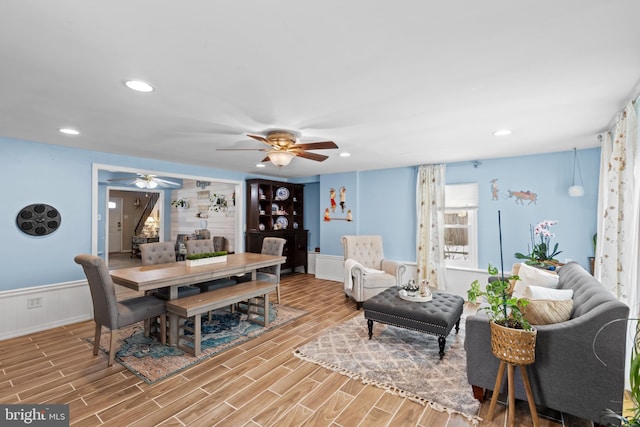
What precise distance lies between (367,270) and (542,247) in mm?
2466

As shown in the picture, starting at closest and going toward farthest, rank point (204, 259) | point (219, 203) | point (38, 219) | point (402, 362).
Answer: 1. point (402, 362)
2. point (38, 219)
3. point (204, 259)
4. point (219, 203)

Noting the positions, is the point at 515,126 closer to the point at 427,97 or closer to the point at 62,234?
the point at 427,97

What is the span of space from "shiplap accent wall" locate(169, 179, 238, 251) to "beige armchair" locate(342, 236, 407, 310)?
10.2 feet

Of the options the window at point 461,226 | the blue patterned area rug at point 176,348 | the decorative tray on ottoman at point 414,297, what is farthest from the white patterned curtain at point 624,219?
the blue patterned area rug at point 176,348

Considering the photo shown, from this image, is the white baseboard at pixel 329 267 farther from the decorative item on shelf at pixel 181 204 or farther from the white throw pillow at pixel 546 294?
the decorative item on shelf at pixel 181 204

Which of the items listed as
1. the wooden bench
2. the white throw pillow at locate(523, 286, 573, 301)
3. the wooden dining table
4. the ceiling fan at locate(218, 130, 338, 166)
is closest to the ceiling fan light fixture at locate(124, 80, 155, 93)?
the ceiling fan at locate(218, 130, 338, 166)

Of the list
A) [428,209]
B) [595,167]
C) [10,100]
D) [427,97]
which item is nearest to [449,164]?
[428,209]

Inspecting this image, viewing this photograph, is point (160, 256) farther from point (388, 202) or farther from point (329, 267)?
point (388, 202)

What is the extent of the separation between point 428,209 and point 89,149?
209 inches

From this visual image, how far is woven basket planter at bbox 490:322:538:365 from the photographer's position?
1750 mm

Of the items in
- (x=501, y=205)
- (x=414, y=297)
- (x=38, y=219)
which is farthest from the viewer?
(x=501, y=205)

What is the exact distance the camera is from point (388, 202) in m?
5.55

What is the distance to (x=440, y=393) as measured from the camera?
7.44ft

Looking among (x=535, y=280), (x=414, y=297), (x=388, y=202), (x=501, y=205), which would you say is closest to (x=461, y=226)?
(x=501, y=205)
